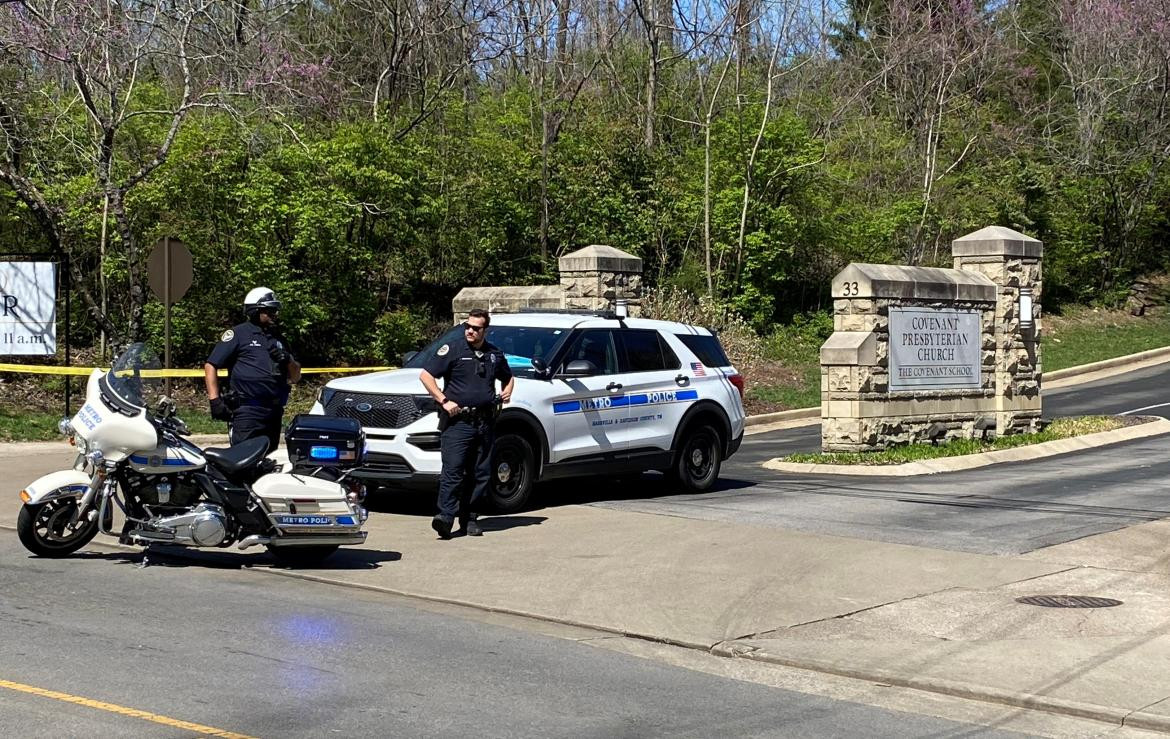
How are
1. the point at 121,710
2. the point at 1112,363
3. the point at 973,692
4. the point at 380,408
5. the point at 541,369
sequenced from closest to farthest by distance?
1. the point at 121,710
2. the point at 973,692
3. the point at 380,408
4. the point at 541,369
5. the point at 1112,363

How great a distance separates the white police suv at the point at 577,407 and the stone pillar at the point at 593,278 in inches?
242

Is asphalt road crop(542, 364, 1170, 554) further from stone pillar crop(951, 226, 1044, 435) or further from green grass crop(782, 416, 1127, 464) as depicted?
stone pillar crop(951, 226, 1044, 435)

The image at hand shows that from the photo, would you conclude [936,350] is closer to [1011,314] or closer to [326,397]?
[1011,314]

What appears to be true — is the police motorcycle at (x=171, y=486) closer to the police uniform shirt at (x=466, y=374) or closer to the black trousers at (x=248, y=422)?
the black trousers at (x=248, y=422)

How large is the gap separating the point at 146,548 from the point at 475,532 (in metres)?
2.75

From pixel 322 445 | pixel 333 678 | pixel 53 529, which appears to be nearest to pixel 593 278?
pixel 322 445

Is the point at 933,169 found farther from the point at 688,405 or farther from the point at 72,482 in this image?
the point at 72,482

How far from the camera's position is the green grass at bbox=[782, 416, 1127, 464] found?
1772 cm

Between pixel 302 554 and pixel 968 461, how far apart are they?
1006 cm

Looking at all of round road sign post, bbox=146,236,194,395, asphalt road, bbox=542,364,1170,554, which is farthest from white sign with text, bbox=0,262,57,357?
asphalt road, bbox=542,364,1170,554

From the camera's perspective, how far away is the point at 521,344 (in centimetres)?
1405

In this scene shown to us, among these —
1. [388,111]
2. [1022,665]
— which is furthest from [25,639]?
[388,111]

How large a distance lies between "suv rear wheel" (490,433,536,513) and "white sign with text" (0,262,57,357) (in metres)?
11.7

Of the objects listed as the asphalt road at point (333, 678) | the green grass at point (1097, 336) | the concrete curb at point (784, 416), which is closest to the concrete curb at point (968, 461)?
the concrete curb at point (784, 416)
